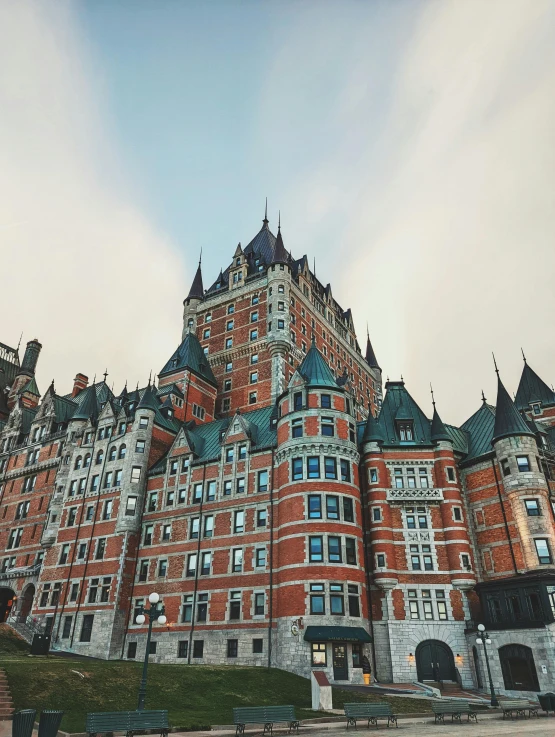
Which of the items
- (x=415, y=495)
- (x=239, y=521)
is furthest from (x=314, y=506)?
(x=415, y=495)

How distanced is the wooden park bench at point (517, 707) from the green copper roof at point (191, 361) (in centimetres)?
4752

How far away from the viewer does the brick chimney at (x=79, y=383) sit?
8056 cm

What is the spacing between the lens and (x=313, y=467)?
4406 cm

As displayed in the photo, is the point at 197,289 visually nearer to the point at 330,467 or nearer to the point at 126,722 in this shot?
the point at 330,467

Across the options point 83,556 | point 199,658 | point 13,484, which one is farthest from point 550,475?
point 13,484

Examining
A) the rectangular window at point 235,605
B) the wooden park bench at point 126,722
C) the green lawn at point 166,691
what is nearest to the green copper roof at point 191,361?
the rectangular window at point 235,605

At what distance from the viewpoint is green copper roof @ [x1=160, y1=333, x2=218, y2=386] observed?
228ft

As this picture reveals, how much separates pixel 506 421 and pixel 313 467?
57.8 feet

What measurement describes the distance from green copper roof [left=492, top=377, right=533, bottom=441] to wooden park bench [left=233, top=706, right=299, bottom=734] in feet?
104

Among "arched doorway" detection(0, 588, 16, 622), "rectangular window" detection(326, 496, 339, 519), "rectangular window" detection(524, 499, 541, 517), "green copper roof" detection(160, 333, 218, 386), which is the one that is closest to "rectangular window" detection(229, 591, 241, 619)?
"rectangular window" detection(326, 496, 339, 519)

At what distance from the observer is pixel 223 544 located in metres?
46.5

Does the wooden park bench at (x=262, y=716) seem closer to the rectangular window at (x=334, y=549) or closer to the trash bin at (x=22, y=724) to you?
the trash bin at (x=22, y=724)

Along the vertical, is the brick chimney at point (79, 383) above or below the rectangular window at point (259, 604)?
above

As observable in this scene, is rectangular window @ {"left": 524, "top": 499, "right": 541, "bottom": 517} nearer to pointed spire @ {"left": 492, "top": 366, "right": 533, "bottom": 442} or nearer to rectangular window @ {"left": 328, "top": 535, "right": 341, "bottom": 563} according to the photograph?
pointed spire @ {"left": 492, "top": 366, "right": 533, "bottom": 442}
